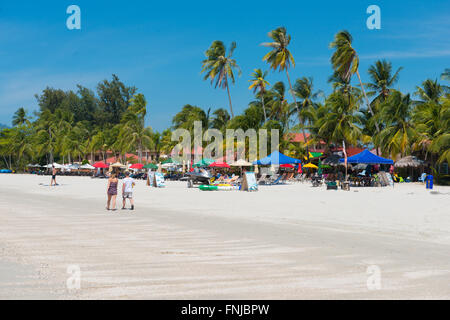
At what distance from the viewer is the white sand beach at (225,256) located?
5.33 m

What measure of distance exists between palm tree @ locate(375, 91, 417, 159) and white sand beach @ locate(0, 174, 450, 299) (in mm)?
26703

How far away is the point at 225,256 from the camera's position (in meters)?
7.36

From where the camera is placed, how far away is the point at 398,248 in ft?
27.0

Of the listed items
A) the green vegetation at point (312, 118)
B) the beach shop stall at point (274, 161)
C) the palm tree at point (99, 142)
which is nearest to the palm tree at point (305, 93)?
the green vegetation at point (312, 118)

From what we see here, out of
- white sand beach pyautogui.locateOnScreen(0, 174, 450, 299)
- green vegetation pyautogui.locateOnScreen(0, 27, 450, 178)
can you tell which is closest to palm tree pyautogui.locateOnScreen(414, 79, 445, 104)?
green vegetation pyautogui.locateOnScreen(0, 27, 450, 178)

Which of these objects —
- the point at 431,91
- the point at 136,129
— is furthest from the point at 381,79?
the point at 136,129

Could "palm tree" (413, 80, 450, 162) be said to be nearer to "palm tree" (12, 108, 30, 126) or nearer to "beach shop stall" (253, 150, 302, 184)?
"beach shop stall" (253, 150, 302, 184)

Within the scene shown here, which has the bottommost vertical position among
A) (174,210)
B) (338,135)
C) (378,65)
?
(174,210)

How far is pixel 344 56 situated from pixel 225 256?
3979cm

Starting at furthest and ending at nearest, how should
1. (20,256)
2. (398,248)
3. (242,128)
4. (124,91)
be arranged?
(124,91) < (242,128) < (398,248) < (20,256)

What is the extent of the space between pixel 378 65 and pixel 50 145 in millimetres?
66492

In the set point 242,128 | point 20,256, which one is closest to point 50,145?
point 242,128

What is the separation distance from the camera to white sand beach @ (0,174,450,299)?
533 cm
